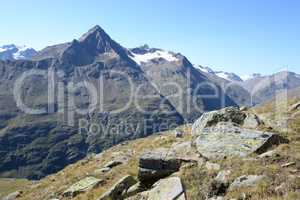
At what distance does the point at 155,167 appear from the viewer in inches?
747

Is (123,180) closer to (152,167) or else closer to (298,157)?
(152,167)

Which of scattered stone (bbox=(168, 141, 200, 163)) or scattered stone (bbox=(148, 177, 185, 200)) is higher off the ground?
scattered stone (bbox=(168, 141, 200, 163))

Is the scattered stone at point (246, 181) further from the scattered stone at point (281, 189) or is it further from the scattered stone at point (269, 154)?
the scattered stone at point (269, 154)

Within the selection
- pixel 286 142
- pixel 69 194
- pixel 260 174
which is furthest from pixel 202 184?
pixel 69 194

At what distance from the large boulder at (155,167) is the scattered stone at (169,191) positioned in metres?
3.20

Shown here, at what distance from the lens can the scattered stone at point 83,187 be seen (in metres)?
22.7

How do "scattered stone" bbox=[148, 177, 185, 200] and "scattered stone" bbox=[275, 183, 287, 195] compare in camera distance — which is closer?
"scattered stone" bbox=[275, 183, 287, 195]

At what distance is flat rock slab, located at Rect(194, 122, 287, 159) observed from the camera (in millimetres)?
18938

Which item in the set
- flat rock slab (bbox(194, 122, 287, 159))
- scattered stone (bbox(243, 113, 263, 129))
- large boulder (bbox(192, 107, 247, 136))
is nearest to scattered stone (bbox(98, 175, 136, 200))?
flat rock slab (bbox(194, 122, 287, 159))

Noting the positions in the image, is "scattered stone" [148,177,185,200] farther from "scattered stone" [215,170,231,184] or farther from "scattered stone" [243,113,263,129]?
"scattered stone" [243,113,263,129]

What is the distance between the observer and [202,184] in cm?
1633

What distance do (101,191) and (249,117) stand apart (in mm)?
10564

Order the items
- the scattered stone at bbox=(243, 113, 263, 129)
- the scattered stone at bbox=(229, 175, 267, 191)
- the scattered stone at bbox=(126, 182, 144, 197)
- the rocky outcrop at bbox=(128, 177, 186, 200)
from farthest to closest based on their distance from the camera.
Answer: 1. the scattered stone at bbox=(243, 113, 263, 129)
2. the scattered stone at bbox=(126, 182, 144, 197)
3. the scattered stone at bbox=(229, 175, 267, 191)
4. the rocky outcrop at bbox=(128, 177, 186, 200)

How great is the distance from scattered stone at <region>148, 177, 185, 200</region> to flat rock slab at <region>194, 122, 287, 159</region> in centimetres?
464
